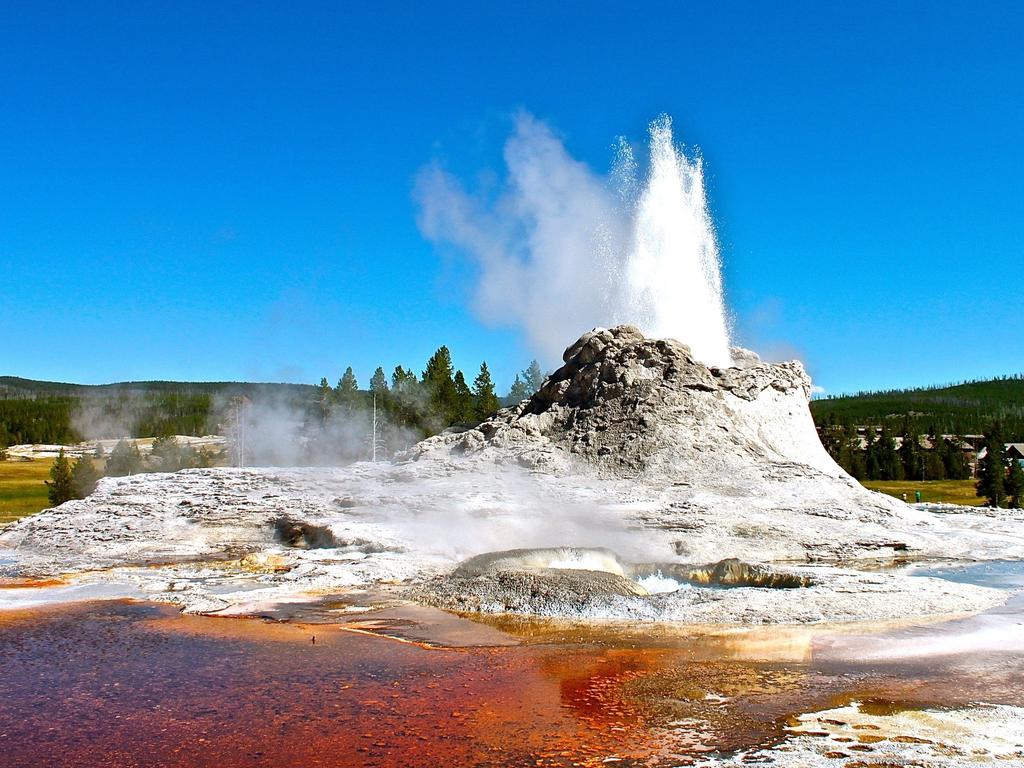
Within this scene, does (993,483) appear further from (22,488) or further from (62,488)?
(22,488)

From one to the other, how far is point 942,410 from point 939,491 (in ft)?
383

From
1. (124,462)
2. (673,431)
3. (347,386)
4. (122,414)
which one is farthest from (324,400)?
(122,414)

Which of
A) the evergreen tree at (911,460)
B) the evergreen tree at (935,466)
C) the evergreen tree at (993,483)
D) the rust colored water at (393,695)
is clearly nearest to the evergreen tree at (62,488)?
the rust colored water at (393,695)

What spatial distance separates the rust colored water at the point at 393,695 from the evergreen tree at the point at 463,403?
39664 mm

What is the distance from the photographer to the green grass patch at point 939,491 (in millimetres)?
48750

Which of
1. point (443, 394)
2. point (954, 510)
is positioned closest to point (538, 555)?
point (954, 510)

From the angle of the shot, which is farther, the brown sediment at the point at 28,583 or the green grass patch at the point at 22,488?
the green grass patch at the point at 22,488

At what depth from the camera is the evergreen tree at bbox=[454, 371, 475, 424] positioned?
5175 cm

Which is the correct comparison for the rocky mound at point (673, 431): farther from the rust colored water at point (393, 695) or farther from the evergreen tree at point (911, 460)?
the evergreen tree at point (911, 460)

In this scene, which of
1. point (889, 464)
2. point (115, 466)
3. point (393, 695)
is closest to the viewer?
point (393, 695)

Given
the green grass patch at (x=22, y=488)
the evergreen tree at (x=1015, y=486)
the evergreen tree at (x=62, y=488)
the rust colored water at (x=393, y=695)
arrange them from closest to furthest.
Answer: the rust colored water at (x=393, y=695) < the evergreen tree at (x=62, y=488) < the green grass patch at (x=22, y=488) < the evergreen tree at (x=1015, y=486)

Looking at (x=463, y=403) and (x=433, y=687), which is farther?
(x=463, y=403)

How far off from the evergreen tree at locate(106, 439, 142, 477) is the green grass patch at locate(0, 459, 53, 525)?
11.0ft

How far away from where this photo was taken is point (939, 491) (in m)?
54.9
